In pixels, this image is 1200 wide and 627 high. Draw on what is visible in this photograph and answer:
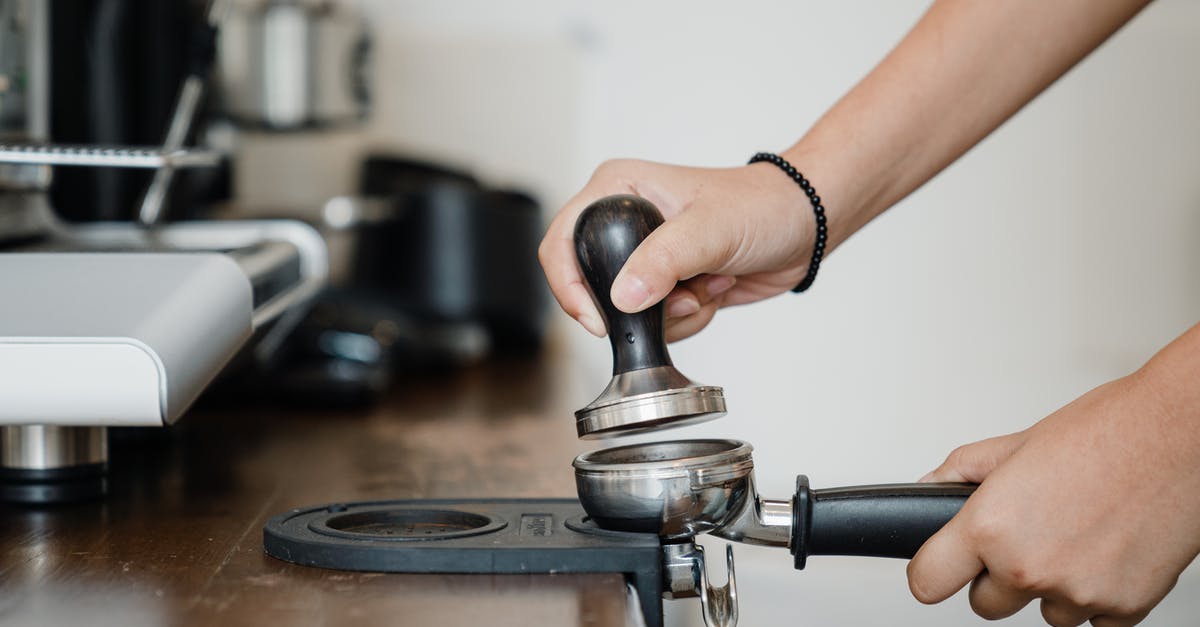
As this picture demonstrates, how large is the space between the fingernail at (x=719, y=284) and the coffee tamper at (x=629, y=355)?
7.7 inches

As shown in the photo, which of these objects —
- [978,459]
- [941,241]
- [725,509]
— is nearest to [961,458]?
[978,459]

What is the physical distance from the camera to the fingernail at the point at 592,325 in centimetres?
63

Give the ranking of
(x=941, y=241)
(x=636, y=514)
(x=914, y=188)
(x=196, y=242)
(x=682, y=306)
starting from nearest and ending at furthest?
(x=636, y=514) → (x=682, y=306) → (x=914, y=188) → (x=196, y=242) → (x=941, y=241)

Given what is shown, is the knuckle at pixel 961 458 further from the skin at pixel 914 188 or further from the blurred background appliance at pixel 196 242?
the blurred background appliance at pixel 196 242

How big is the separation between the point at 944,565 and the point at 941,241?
76.0 inches

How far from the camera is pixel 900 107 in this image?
786 millimetres

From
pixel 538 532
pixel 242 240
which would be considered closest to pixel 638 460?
pixel 538 532

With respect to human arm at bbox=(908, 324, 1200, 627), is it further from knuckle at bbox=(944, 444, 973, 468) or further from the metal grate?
the metal grate

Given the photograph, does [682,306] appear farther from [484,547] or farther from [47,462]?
[47,462]

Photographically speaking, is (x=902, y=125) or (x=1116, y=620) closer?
(x=1116, y=620)

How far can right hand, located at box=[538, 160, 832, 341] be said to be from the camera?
22.4 inches

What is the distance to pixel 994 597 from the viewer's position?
1.86 ft

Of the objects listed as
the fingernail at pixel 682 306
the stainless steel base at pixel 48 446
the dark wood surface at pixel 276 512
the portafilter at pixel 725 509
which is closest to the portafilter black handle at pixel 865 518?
the portafilter at pixel 725 509

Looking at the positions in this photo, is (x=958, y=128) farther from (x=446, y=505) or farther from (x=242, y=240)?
(x=242, y=240)
